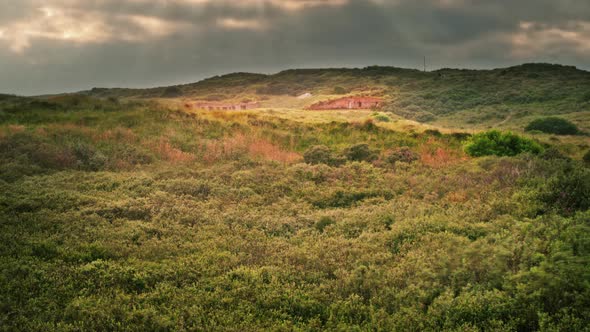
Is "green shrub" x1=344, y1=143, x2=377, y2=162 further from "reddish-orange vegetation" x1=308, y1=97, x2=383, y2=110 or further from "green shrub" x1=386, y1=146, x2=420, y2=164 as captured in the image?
"reddish-orange vegetation" x1=308, y1=97, x2=383, y2=110

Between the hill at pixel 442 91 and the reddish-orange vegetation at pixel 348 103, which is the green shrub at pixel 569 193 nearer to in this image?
the hill at pixel 442 91

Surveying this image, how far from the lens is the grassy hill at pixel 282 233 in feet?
22.1

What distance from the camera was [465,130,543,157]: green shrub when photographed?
19.8 m

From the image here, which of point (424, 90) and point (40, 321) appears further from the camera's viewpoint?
point (424, 90)

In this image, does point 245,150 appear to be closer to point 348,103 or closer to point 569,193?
point 569,193

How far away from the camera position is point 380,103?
177 feet

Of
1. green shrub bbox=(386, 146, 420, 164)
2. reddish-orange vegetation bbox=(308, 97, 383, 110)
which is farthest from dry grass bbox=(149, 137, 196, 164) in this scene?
reddish-orange vegetation bbox=(308, 97, 383, 110)

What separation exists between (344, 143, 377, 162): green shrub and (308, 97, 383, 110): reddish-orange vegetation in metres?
31.0

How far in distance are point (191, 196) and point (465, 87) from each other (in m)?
61.3

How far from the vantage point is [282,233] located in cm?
1110

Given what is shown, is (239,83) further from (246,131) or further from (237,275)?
(237,275)

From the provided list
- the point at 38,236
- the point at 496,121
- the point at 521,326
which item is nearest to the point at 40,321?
the point at 38,236

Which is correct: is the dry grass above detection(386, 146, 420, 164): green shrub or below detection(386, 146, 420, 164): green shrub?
above

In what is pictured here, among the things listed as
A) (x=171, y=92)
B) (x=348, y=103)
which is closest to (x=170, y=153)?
(x=348, y=103)
